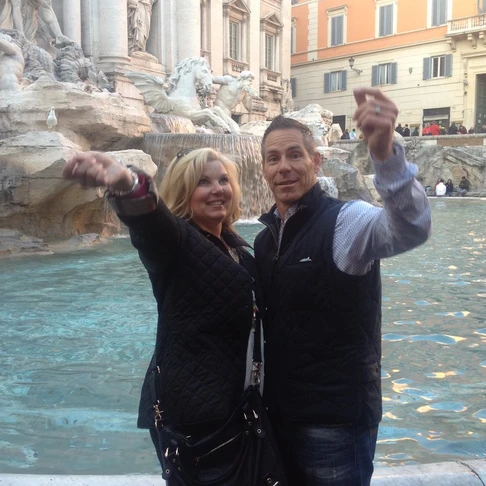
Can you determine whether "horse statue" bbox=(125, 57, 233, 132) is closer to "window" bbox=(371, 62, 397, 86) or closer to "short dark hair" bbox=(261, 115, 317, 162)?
"short dark hair" bbox=(261, 115, 317, 162)

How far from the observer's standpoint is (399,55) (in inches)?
1270

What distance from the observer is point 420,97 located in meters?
31.4

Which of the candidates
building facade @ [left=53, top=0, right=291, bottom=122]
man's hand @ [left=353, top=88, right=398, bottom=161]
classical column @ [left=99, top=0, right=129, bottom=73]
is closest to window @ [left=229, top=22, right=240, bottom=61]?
building facade @ [left=53, top=0, right=291, bottom=122]

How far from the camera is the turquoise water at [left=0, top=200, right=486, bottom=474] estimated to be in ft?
8.45

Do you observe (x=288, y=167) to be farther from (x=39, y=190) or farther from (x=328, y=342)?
(x=39, y=190)

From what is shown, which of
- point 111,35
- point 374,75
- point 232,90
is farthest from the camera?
point 374,75

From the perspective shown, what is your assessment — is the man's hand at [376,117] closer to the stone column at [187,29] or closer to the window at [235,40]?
the stone column at [187,29]

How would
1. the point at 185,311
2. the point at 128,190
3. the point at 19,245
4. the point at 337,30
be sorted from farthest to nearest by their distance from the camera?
the point at 337,30, the point at 19,245, the point at 185,311, the point at 128,190

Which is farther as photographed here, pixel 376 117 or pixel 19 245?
pixel 19 245

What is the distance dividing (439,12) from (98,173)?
107 ft

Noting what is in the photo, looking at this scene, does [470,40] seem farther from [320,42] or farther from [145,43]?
[145,43]

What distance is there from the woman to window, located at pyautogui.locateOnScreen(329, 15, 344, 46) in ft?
115

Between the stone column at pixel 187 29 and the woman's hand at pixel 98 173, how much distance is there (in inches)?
792

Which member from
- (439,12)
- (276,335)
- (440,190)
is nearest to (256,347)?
(276,335)
